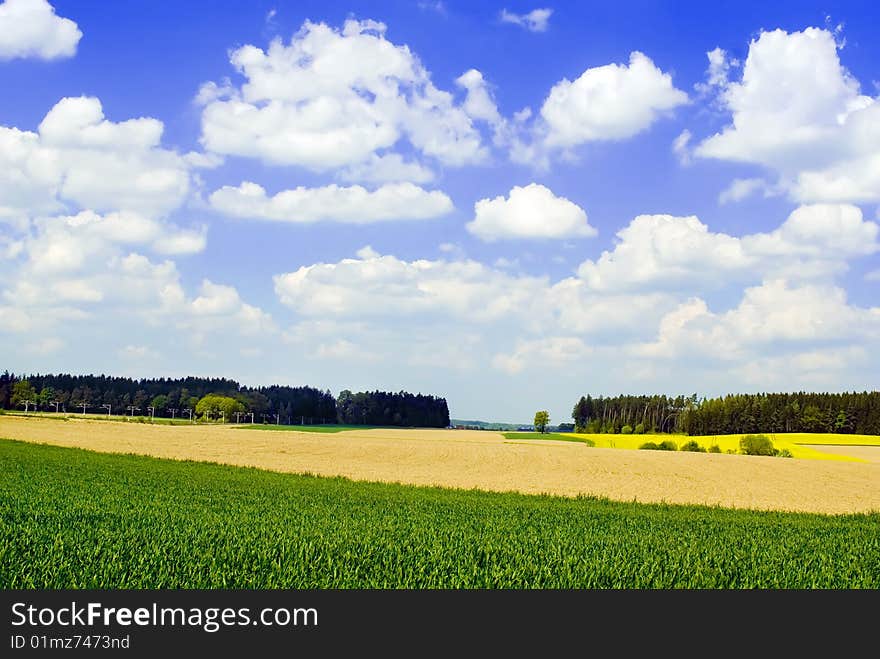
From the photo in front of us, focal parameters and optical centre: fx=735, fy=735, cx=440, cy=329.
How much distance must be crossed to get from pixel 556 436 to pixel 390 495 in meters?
89.0

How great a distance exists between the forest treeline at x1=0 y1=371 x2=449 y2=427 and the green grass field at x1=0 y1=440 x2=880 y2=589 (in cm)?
16666

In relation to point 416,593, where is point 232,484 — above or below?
below

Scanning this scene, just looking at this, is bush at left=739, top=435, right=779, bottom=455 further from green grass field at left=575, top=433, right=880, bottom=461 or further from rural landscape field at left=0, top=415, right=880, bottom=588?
rural landscape field at left=0, top=415, right=880, bottom=588

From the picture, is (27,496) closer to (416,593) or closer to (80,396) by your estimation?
(416,593)

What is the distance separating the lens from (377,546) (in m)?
10.8

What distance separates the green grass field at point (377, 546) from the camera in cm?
843

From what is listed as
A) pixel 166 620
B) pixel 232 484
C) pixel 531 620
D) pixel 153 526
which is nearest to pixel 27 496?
pixel 153 526

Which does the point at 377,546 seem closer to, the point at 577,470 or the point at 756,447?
the point at 577,470

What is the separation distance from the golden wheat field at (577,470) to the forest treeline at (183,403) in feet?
374

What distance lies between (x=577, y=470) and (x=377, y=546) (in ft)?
132

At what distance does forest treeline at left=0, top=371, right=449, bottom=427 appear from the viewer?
607 feet

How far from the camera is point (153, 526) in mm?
12391

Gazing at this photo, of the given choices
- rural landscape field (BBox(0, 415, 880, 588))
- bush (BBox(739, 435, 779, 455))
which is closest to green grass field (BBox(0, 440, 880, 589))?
rural landscape field (BBox(0, 415, 880, 588))

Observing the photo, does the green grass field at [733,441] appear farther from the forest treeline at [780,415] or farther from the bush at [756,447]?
the forest treeline at [780,415]
